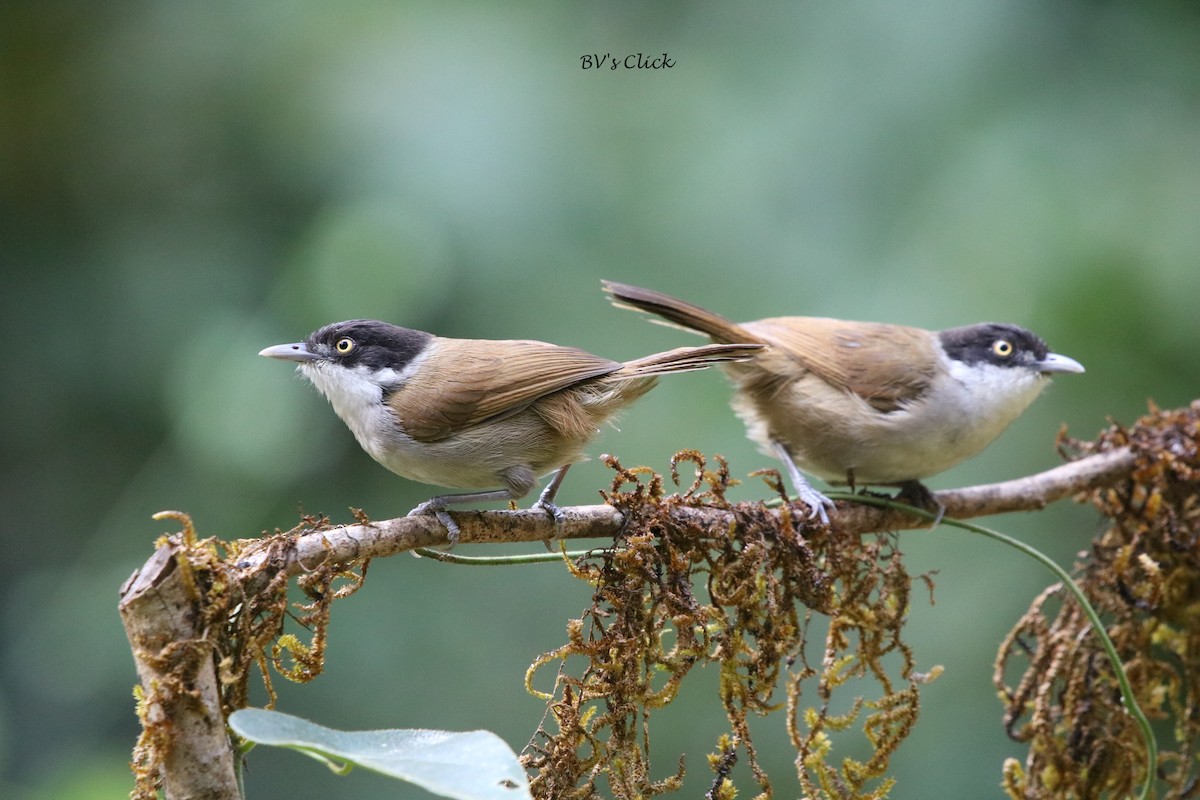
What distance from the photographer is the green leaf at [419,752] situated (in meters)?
1.46

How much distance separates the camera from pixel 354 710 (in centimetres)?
472

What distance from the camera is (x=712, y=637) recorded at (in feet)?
7.65

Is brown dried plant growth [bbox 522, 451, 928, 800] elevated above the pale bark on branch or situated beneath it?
situated beneath

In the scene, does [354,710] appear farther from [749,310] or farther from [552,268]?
[749,310]

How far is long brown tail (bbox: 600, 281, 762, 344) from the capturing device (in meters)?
3.28

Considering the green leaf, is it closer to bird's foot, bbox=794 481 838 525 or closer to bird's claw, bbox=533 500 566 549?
bird's claw, bbox=533 500 566 549

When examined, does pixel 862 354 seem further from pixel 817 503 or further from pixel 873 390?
pixel 817 503

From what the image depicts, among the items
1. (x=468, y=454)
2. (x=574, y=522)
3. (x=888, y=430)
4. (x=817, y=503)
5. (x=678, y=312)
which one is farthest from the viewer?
(x=888, y=430)

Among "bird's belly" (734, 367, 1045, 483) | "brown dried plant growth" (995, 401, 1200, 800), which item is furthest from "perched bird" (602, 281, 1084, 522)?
"brown dried plant growth" (995, 401, 1200, 800)

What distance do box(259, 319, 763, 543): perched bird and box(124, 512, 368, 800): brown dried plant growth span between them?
0.71 metres

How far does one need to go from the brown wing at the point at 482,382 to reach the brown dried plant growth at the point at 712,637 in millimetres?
543

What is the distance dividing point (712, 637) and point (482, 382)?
95cm

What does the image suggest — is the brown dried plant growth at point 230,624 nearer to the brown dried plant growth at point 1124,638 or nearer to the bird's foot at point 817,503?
the bird's foot at point 817,503

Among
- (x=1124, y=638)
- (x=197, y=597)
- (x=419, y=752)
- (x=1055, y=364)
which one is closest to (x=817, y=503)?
(x=1124, y=638)
